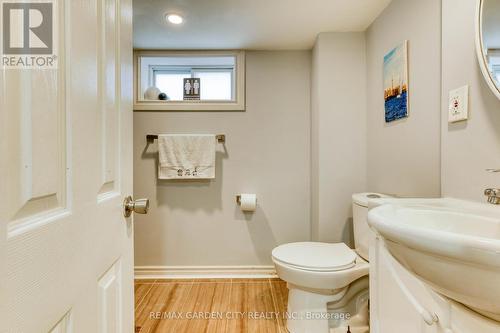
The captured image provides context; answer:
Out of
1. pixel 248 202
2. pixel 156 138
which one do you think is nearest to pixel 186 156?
pixel 156 138

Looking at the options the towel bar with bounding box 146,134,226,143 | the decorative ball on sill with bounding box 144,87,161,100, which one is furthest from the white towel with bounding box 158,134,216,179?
the decorative ball on sill with bounding box 144,87,161,100

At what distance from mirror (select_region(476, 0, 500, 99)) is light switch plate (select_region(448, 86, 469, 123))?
0.36 ft

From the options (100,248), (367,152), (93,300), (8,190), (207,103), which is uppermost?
(207,103)

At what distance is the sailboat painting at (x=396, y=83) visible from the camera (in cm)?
133

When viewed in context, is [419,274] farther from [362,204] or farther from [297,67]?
[297,67]

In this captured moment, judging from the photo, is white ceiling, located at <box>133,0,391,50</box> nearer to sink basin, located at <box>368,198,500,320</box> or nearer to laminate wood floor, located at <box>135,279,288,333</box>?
sink basin, located at <box>368,198,500,320</box>

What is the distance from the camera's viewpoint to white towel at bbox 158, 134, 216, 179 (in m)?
1.96

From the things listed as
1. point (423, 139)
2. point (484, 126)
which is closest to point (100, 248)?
point (484, 126)

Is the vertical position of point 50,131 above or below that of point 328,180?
above

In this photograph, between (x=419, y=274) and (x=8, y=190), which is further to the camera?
(x=419, y=274)

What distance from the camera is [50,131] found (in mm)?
403

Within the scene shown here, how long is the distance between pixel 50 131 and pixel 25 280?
23 centimetres

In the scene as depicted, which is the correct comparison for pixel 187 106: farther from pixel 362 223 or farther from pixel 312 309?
pixel 312 309

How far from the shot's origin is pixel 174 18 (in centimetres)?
162
